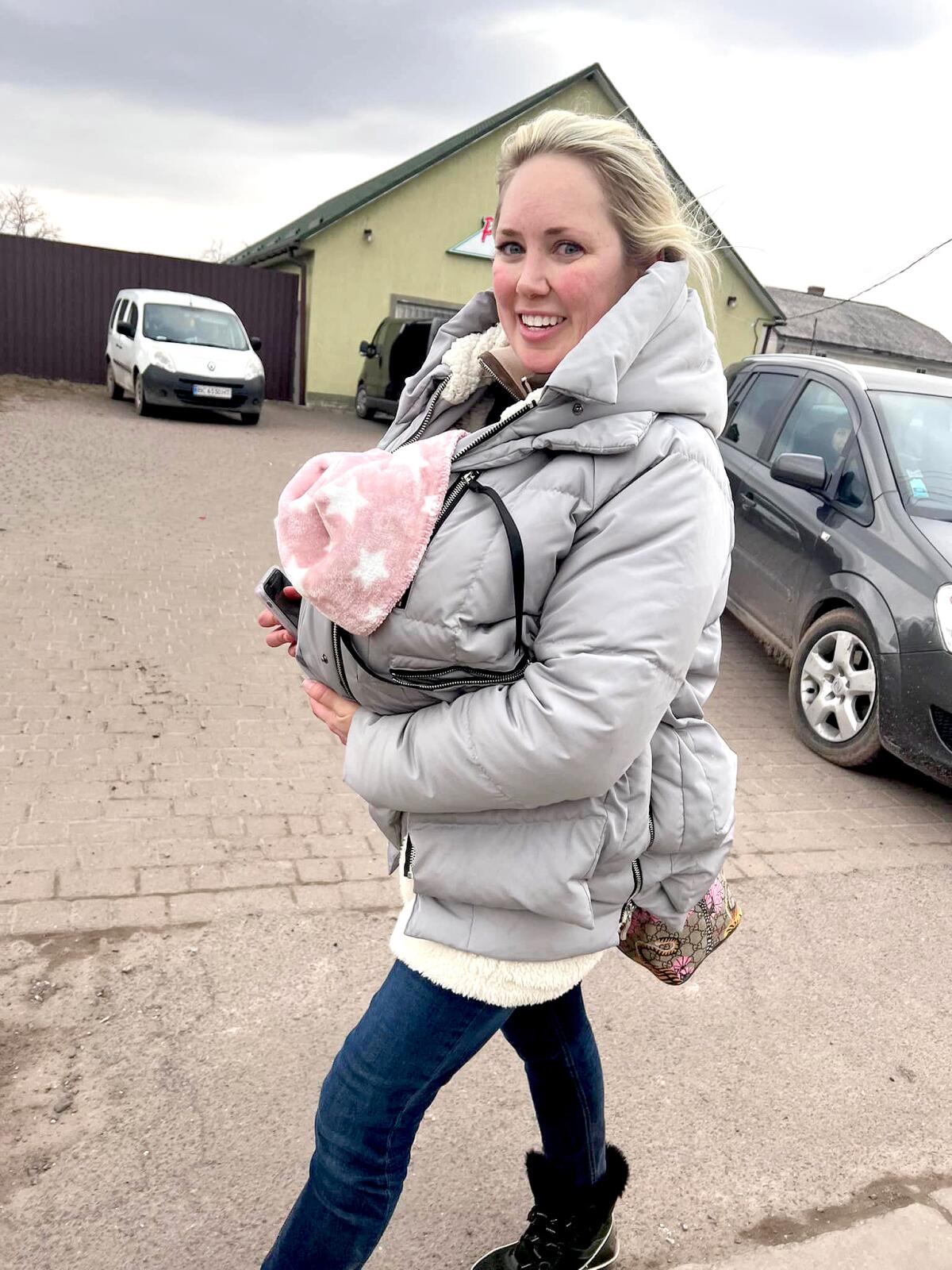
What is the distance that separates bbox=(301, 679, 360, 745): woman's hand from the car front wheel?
3.73 metres

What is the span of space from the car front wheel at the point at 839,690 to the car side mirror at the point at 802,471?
704 mm

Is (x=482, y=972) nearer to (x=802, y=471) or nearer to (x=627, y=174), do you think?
(x=627, y=174)

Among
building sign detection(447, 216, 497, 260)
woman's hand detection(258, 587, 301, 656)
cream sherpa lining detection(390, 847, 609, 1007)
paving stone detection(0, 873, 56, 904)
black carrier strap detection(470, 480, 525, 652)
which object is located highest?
building sign detection(447, 216, 497, 260)

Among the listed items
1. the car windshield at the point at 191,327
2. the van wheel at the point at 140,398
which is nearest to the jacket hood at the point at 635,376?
the van wheel at the point at 140,398

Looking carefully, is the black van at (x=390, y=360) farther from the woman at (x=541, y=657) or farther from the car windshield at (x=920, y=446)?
the woman at (x=541, y=657)

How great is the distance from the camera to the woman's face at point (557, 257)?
1.61 meters

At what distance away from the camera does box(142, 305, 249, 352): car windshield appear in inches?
618

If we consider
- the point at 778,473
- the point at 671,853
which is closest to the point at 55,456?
the point at 778,473

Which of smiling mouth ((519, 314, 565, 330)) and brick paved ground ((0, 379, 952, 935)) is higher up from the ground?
smiling mouth ((519, 314, 565, 330))

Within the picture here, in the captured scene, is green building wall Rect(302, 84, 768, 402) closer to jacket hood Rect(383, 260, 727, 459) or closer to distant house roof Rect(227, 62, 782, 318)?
distant house roof Rect(227, 62, 782, 318)

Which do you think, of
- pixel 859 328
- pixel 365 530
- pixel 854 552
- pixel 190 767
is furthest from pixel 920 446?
pixel 859 328

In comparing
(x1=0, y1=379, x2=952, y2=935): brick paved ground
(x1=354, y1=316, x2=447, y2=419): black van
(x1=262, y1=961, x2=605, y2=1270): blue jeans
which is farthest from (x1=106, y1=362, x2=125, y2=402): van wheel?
(x1=262, y1=961, x2=605, y2=1270): blue jeans

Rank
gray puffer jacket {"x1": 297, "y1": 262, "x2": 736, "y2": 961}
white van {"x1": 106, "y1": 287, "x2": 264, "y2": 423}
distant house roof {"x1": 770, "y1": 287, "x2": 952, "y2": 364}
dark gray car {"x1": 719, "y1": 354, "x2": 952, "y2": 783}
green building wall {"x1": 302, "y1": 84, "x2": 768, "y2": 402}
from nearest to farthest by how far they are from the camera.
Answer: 1. gray puffer jacket {"x1": 297, "y1": 262, "x2": 736, "y2": 961}
2. dark gray car {"x1": 719, "y1": 354, "x2": 952, "y2": 783}
3. white van {"x1": 106, "y1": 287, "x2": 264, "y2": 423}
4. green building wall {"x1": 302, "y1": 84, "x2": 768, "y2": 402}
5. distant house roof {"x1": 770, "y1": 287, "x2": 952, "y2": 364}

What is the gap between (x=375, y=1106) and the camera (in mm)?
1675
